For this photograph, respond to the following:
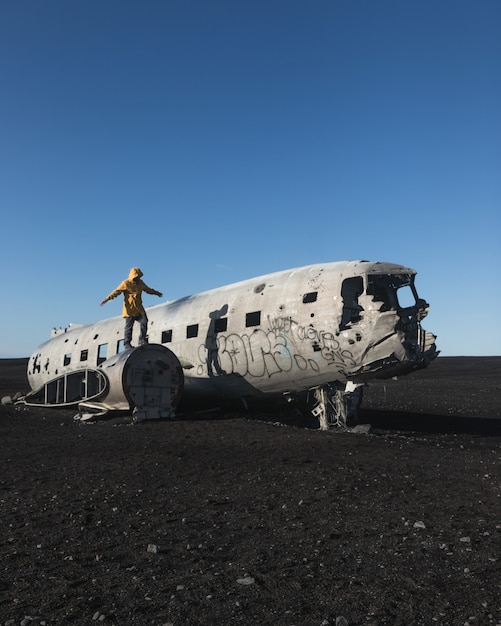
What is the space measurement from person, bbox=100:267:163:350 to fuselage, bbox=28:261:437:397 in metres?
1.24

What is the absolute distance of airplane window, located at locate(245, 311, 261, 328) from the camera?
1736cm

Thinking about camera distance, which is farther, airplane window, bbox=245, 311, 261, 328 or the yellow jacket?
the yellow jacket

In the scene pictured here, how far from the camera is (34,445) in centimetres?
1373

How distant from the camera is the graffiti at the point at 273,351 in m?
15.6

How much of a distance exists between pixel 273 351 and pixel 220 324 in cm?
279

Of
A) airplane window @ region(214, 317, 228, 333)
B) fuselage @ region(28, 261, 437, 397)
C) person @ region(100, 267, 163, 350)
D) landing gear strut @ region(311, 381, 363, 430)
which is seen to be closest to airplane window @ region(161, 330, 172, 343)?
fuselage @ region(28, 261, 437, 397)

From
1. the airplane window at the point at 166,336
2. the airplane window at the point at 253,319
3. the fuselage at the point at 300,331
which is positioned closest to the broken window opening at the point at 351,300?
the fuselage at the point at 300,331

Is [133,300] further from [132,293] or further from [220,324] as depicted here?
[220,324]

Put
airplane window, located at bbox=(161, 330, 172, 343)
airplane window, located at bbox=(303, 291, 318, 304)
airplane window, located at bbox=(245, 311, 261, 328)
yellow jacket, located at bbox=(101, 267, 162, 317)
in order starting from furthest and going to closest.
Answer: airplane window, located at bbox=(161, 330, 172, 343), yellow jacket, located at bbox=(101, 267, 162, 317), airplane window, located at bbox=(245, 311, 261, 328), airplane window, located at bbox=(303, 291, 318, 304)

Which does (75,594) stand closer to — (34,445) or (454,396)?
(34,445)

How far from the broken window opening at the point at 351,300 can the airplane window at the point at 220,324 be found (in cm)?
475

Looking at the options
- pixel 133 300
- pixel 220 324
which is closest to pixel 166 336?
pixel 133 300

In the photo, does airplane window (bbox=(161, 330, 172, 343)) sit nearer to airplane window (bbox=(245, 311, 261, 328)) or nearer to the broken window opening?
airplane window (bbox=(245, 311, 261, 328))

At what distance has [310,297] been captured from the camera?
16359 millimetres
